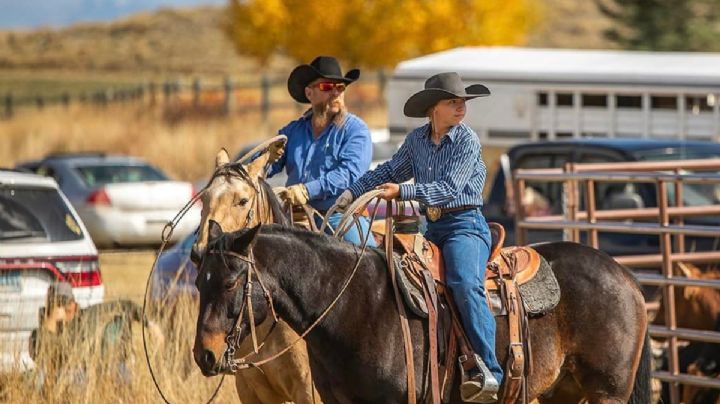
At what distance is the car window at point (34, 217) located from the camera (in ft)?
34.0

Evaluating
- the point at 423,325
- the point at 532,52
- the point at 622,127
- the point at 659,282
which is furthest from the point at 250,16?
the point at 423,325

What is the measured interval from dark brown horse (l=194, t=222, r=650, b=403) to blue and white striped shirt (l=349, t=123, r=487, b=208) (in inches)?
16.5

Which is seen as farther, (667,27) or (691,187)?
(667,27)

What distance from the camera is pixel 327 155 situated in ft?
26.8

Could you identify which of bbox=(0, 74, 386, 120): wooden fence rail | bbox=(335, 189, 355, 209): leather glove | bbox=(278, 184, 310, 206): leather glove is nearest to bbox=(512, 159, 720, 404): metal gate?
bbox=(278, 184, 310, 206): leather glove

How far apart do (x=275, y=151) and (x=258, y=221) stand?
2.46 ft

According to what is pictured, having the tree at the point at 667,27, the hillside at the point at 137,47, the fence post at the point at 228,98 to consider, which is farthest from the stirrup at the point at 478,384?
the hillside at the point at 137,47

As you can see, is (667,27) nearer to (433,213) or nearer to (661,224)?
(661,224)

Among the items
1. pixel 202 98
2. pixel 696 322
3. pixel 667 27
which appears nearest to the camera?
pixel 696 322

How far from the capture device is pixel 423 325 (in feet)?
22.0

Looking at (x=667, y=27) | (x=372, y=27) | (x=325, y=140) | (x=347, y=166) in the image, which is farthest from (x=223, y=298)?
(x=667, y=27)

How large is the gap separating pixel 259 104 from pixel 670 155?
2689 cm

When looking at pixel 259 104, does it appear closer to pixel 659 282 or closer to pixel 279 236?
pixel 659 282

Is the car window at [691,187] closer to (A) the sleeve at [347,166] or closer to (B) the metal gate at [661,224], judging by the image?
(B) the metal gate at [661,224]
